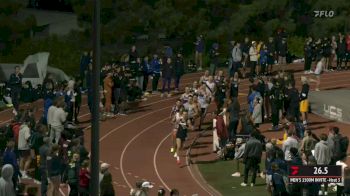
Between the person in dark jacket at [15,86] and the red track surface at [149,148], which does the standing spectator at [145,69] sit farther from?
the person in dark jacket at [15,86]

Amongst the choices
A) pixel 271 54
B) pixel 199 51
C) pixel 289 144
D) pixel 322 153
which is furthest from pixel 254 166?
pixel 199 51

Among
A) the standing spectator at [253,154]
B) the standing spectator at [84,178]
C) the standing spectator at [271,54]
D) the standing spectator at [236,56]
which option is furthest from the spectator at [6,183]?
the standing spectator at [271,54]

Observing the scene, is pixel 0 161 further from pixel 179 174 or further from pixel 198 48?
pixel 198 48

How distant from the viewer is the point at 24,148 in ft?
92.6

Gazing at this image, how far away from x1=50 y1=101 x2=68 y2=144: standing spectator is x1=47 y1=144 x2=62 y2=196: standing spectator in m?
4.84

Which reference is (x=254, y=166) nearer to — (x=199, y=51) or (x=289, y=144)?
(x=289, y=144)

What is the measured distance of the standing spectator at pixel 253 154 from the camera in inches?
1072

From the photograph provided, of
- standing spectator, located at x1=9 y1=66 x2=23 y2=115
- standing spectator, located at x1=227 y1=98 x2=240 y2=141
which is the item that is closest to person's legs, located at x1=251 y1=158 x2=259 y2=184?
standing spectator, located at x1=227 y1=98 x2=240 y2=141

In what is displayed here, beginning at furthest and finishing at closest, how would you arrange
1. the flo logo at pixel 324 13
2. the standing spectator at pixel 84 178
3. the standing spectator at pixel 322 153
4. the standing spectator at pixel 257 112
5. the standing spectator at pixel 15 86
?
the flo logo at pixel 324 13 → the standing spectator at pixel 15 86 → the standing spectator at pixel 257 112 → the standing spectator at pixel 322 153 → the standing spectator at pixel 84 178

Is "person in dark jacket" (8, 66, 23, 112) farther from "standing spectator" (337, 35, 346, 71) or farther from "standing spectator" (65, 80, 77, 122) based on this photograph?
"standing spectator" (337, 35, 346, 71)

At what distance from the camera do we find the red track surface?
95.3ft

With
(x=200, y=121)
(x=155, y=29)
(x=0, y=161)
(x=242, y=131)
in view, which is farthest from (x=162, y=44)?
(x=0, y=161)
